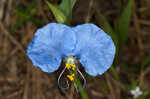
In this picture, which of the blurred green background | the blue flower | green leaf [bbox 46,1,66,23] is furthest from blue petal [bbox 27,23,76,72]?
the blurred green background

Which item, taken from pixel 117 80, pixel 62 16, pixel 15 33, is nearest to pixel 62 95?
pixel 117 80

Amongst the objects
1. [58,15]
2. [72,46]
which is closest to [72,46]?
[72,46]

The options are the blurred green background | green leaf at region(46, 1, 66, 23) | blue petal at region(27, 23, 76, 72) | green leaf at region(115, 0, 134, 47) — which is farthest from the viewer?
the blurred green background

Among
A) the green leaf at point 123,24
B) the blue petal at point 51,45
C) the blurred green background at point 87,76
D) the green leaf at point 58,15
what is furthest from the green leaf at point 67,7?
the green leaf at point 123,24

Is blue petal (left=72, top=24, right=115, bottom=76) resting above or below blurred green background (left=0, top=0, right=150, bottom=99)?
above

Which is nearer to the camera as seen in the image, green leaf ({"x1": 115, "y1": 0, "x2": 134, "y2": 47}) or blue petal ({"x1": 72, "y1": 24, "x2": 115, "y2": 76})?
blue petal ({"x1": 72, "y1": 24, "x2": 115, "y2": 76})

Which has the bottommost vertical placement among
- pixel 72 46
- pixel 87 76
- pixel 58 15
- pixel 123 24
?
pixel 87 76

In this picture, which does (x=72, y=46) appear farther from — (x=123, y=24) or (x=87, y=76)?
(x=123, y=24)

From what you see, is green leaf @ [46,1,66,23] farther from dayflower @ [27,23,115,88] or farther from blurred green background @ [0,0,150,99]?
blurred green background @ [0,0,150,99]
